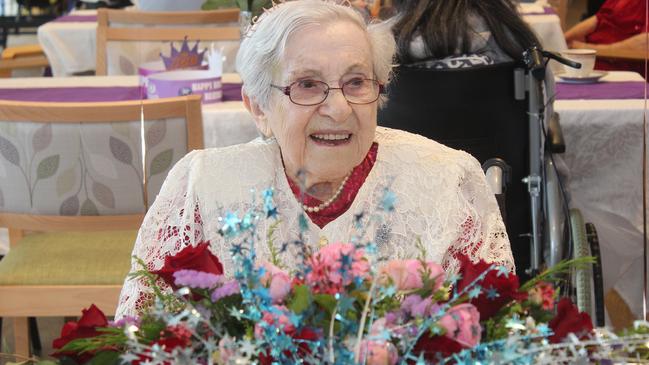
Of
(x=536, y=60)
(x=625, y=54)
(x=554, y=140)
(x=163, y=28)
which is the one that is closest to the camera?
(x=536, y=60)

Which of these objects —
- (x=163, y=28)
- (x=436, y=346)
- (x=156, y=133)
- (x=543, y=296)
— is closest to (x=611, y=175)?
(x=156, y=133)

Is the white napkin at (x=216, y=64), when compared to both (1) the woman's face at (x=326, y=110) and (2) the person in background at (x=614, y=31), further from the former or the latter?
(2) the person in background at (x=614, y=31)

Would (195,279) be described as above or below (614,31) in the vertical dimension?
above

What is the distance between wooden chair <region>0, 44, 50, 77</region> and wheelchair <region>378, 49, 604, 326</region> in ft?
10.1

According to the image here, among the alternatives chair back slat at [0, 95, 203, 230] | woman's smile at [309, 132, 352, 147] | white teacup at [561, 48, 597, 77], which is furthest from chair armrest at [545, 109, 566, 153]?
woman's smile at [309, 132, 352, 147]

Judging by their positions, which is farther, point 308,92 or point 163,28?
point 163,28

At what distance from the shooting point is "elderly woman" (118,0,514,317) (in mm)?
1834

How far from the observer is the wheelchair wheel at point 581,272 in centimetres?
257

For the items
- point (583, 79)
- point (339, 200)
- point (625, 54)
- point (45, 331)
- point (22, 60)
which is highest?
point (339, 200)

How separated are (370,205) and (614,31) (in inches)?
158

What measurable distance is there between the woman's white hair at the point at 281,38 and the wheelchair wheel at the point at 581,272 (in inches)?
35.2

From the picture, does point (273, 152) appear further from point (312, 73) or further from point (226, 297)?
point (226, 297)

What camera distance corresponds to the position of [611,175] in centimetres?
331

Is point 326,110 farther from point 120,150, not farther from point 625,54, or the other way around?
point 625,54
